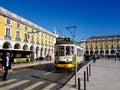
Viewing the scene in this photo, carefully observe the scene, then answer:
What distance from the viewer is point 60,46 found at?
17375mm

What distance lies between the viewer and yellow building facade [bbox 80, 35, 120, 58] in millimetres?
110000

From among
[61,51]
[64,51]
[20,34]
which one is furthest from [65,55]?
[20,34]

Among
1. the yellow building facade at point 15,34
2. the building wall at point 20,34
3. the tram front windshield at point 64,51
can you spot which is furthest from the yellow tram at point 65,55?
the building wall at point 20,34

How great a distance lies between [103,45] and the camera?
11500 centimetres

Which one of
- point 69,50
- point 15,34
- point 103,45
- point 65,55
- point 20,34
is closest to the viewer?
point 65,55

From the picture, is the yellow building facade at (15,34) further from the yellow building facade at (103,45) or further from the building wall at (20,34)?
the yellow building facade at (103,45)

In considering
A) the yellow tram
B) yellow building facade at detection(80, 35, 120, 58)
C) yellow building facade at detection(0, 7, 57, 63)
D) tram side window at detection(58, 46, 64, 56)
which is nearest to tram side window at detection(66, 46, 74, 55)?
the yellow tram

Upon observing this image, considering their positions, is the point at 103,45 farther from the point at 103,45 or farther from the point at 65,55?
the point at 65,55

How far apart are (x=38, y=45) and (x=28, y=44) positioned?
906 cm

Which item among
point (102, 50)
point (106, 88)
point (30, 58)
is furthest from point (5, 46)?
point (102, 50)

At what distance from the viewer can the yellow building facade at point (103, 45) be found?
110 m

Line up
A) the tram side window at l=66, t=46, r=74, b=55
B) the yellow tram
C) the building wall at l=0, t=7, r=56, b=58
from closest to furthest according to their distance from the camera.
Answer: the yellow tram → the tram side window at l=66, t=46, r=74, b=55 → the building wall at l=0, t=7, r=56, b=58

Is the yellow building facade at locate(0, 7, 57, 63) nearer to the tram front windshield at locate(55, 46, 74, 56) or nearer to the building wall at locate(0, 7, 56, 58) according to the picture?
the building wall at locate(0, 7, 56, 58)

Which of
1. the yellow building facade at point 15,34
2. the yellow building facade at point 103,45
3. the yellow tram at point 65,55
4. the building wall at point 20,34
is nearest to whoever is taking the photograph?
the yellow tram at point 65,55
